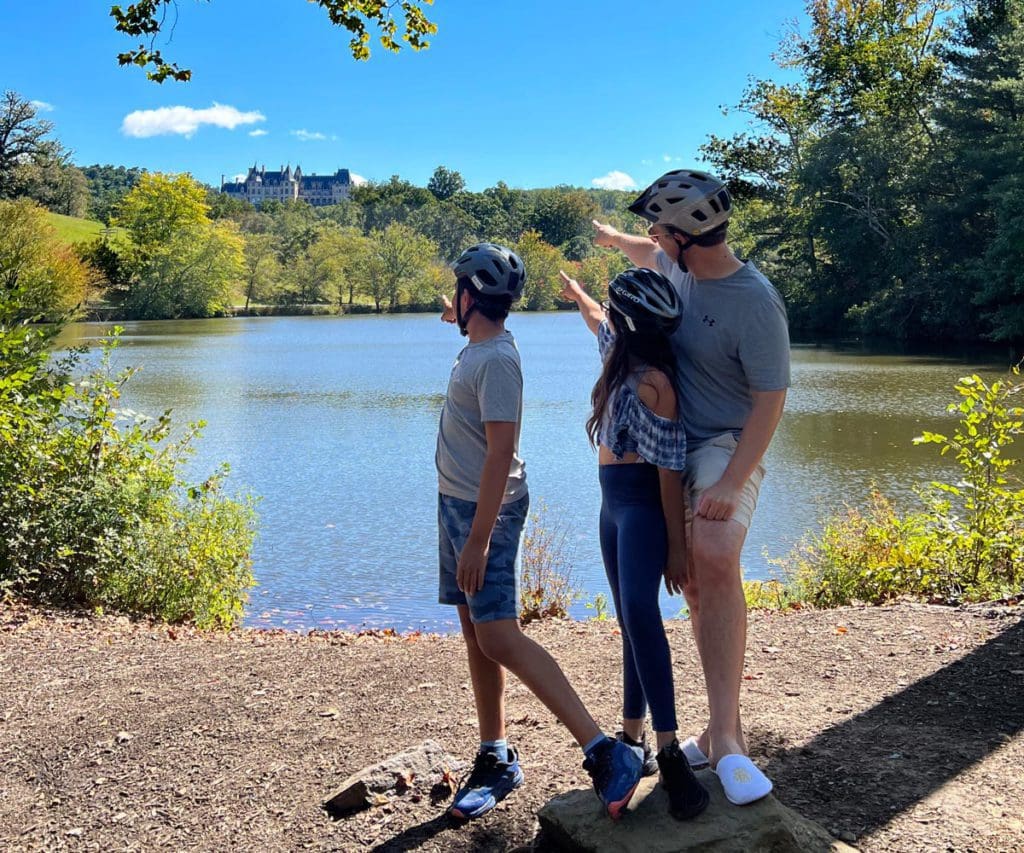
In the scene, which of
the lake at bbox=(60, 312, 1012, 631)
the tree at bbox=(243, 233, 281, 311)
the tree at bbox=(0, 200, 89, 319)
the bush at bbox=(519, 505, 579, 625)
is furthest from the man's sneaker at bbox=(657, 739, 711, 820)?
the tree at bbox=(243, 233, 281, 311)

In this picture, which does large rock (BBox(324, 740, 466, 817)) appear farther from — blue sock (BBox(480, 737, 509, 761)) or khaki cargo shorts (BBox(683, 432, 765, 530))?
khaki cargo shorts (BBox(683, 432, 765, 530))

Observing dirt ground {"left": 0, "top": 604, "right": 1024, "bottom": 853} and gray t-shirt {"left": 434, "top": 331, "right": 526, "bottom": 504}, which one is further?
dirt ground {"left": 0, "top": 604, "right": 1024, "bottom": 853}

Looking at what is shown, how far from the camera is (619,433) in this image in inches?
110

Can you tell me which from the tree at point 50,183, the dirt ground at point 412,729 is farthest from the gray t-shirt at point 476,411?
the tree at point 50,183

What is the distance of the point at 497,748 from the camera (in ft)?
10.3

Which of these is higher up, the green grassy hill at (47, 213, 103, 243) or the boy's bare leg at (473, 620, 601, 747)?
the green grassy hill at (47, 213, 103, 243)

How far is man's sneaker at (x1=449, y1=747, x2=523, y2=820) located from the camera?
298 centimetres

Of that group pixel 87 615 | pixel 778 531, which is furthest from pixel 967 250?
pixel 87 615

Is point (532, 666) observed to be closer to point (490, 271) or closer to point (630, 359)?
point (630, 359)

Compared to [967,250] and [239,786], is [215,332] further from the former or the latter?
[239,786]

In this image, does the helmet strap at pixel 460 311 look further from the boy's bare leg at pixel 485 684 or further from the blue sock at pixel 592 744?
the blue sock at pixel 592 744

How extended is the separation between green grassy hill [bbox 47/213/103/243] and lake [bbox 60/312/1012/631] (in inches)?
1802

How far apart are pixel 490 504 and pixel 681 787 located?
896 mm

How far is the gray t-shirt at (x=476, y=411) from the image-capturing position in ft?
9.33
